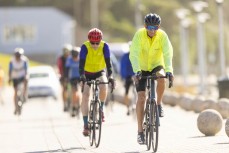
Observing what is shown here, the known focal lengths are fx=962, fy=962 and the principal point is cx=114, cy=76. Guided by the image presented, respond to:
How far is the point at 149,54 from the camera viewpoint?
13727 millimetres

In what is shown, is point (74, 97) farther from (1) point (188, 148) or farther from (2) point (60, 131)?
(1) point (188, 148)

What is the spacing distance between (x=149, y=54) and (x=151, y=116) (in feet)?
3.21

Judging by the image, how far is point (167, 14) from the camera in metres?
95.8

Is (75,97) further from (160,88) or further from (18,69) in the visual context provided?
(160,88)

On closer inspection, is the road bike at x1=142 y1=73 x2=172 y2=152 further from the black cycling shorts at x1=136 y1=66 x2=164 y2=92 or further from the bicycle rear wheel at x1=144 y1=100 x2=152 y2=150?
the black cycling shorts at x1=136 y1=66 x2=164 y2=92

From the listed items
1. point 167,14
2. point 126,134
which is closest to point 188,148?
point 126,134

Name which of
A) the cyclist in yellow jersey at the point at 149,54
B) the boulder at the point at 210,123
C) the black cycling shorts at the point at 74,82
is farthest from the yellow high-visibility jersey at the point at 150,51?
the black cycling shorts at the point at 74,82

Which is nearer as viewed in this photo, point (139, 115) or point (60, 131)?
point (139, 115)

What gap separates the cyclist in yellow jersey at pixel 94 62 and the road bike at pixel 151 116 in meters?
1.75

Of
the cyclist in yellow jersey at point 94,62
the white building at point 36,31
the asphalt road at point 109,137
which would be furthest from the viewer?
the white building at point 36,31

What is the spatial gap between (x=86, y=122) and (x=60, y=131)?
4.12 m

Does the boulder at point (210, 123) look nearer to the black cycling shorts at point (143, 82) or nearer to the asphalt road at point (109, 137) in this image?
the asphalt road at point (109, 137)

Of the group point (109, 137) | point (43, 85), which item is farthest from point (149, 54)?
point (43, 85)

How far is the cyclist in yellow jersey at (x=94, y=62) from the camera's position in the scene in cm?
1523
